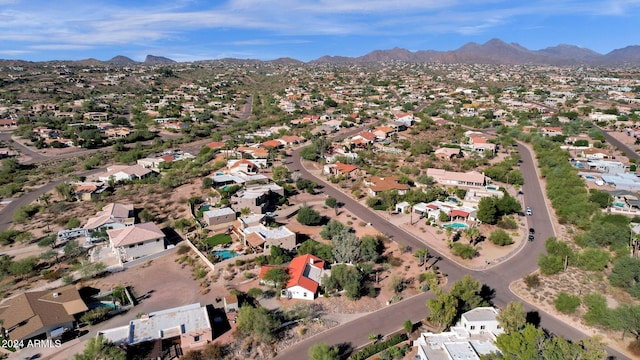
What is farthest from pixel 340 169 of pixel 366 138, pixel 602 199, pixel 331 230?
pixel 602 199

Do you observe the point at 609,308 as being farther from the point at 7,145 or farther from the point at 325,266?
the point at 7,145

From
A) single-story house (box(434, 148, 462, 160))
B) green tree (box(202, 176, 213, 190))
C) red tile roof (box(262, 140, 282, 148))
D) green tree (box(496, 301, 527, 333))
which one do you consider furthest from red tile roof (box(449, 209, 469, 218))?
red tile roof (box(262, 140, 282, 148))

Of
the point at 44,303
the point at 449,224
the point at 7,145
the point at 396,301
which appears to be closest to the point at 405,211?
the point at 449,224

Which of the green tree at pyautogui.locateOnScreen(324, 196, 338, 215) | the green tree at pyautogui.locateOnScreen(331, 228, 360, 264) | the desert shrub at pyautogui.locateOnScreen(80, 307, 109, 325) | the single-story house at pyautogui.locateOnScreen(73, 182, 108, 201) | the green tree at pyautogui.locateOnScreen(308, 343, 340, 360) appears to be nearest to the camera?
the green tree at pyautogui.locateOnScreen(308, 343, 340, 360)

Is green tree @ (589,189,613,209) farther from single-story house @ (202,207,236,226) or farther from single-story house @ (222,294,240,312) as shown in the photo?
single-story house @ (222,294,240,312)

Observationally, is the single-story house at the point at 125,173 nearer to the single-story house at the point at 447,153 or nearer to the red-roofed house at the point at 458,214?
the red-roofed house at the point at 458,214

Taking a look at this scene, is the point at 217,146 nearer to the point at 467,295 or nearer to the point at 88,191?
the point at 88,191

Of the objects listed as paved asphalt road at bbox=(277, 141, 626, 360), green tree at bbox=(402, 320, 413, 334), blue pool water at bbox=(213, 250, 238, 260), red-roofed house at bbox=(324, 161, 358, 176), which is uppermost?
red-roofed house at bbox=(324, 161, 358, 176)

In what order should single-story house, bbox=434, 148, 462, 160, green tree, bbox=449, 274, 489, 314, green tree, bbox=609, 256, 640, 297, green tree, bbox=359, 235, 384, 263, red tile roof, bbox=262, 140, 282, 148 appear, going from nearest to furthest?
green tree, bbox=449, 274, 489, 314 → green tree, bbox=609, 256, 640, 297 → green tree, bbox=359, 235, 384, 263 → single-story house, bbox=434, 148, 462, 160 → red tile roof, bbox=262, 140, 282, 148

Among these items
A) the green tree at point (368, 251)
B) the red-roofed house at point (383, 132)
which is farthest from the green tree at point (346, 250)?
the red-roofed house at point (383, 132)
